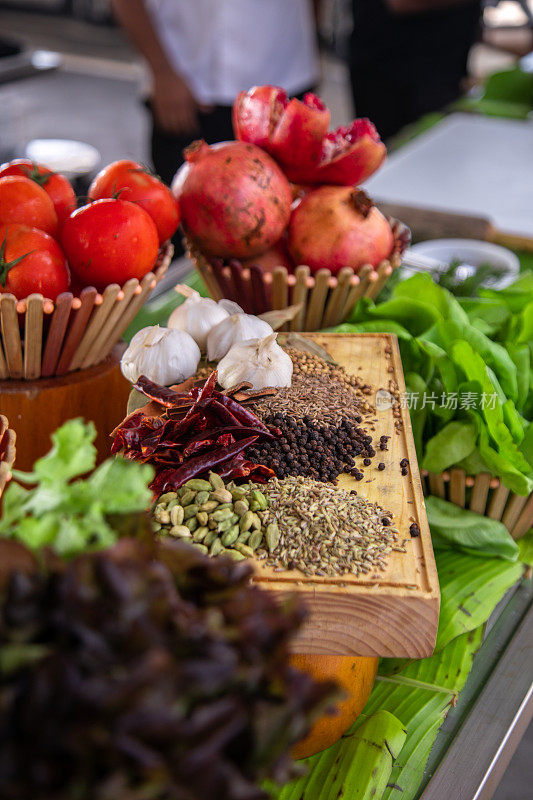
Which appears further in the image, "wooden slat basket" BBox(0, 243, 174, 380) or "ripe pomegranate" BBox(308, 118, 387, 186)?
"ripe pomegranate" BBox(308, 118, 387, 186)

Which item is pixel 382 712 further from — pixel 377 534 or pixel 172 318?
pixel 172 318

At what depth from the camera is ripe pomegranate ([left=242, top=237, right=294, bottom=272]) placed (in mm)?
1336

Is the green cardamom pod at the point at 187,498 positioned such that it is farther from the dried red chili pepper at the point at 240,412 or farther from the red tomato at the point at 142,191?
the red tomato at the point at 142,191

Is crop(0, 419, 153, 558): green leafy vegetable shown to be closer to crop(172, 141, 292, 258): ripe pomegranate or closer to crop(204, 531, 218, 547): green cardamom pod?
crop(204, 531, 218, 547): green cardamom pod

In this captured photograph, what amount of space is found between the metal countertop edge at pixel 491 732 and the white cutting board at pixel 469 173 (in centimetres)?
145

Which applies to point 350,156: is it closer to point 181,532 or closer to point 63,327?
point 63,327

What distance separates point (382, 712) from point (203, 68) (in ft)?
8.27

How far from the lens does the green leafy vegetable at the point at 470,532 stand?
1.17 meters

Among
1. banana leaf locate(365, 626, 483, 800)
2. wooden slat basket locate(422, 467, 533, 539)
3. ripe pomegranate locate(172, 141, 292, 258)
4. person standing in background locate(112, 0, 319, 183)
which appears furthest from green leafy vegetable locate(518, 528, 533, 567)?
person standing in background locate(112, 0, 319, 183)

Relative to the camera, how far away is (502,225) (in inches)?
89.0

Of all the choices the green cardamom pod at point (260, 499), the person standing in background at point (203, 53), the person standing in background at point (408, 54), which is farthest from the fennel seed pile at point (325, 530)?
the person standing in background at point (408, 54)

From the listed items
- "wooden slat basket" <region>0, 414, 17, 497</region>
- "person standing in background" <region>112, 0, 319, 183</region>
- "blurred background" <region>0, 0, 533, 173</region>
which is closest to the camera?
"wooden slat basket" <region>0, 414, 17, 497</region>

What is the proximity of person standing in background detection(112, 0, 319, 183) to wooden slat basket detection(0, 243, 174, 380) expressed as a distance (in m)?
1.79

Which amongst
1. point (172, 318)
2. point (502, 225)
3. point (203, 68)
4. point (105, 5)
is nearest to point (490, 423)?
point (172, 318)
